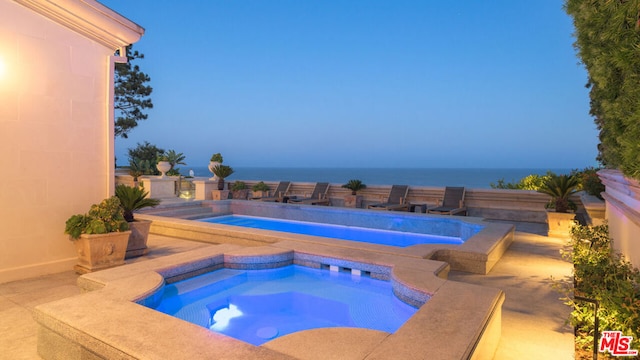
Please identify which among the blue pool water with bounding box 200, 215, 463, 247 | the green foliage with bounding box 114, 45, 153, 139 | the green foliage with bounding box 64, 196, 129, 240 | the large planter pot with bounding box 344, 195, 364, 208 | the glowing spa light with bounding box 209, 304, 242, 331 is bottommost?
the glowing spa light with bounding box 209, 304, 242, 331

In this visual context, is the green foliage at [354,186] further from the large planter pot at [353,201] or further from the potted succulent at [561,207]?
the potted succulent at [561,207]

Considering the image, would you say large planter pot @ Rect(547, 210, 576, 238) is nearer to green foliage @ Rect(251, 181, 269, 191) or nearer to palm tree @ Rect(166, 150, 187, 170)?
green foliage @ Rect(251, 181, 269, 191)

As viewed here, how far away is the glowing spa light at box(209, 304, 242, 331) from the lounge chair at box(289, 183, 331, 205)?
9.08m

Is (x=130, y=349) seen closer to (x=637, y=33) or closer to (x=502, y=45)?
(x=637, y=33)

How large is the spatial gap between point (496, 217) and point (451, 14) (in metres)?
32.0

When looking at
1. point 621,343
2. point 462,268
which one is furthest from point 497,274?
point 621,343

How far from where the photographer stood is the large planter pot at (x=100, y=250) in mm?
5660

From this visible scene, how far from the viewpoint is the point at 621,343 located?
8.61 feet

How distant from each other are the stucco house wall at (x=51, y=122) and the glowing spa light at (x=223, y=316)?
3259 mm

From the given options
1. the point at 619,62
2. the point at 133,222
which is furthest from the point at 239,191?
the point at 619,62

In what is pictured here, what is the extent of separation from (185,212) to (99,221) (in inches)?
250

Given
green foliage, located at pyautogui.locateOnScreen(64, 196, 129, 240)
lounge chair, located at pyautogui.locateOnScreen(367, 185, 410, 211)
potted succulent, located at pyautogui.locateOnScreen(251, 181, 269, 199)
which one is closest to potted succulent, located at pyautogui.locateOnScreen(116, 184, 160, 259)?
green foliage, located at pyautogui.locateOnScreen(64, 196, 129, 240)

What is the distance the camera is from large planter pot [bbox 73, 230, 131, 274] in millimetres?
5660

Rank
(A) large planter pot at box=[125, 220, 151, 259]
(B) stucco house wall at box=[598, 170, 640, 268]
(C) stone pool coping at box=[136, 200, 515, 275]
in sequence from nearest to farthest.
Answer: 1. (B) stucco house wall at box=[598, 170, 640, 268]
2. (C) stone pool coping at box=[136, 200, 515, 275]
3. (A) large planter pot at box=[125, 220, 151, 259]
